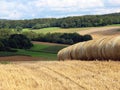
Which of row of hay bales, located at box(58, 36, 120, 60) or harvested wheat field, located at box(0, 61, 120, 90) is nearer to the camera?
harvested wheat field, located at box(0, 61, 120, 90)

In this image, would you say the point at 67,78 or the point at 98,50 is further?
the point at 98,50

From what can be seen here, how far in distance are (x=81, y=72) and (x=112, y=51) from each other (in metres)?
2.70

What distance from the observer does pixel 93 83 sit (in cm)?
994

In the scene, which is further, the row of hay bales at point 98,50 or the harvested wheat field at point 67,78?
the row of hay bales at point 98,50

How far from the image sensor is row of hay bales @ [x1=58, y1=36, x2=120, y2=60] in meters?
14.1

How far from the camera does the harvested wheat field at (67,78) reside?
959 cm

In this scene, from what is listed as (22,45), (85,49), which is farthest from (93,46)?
(22,45)

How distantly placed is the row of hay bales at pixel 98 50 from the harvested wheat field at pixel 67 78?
0.93 m

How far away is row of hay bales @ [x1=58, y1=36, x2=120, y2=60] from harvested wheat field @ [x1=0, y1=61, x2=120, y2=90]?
93 centimetres

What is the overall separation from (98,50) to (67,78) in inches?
172

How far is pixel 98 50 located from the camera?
49.1ft

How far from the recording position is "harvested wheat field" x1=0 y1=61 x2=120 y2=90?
377 inches

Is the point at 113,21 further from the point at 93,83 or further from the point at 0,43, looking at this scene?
the point at 93,83

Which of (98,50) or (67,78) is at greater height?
(98,50)
